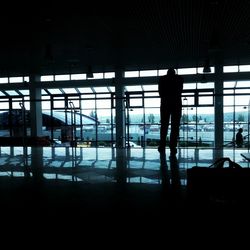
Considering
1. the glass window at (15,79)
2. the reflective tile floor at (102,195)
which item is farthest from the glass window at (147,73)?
the reflective tile floor at (102,195)

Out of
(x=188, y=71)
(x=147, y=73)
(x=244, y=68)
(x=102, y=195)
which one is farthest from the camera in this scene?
(x=147, y=73)

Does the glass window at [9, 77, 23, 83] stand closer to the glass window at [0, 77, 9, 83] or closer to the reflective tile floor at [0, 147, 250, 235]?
the glass window at [0, 77, 9, 83]

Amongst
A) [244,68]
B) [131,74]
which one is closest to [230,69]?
[244,68]

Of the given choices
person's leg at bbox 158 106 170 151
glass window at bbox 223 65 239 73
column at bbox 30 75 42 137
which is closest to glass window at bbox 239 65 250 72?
glass window at bbox 223 65 239 73

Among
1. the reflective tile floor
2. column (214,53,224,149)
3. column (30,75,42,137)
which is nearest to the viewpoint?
the reflective tile floor

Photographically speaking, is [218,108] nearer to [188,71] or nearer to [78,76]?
[188,71]

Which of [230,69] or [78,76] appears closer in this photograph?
[230,69]

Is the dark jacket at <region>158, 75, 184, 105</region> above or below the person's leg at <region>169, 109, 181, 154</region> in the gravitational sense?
above
